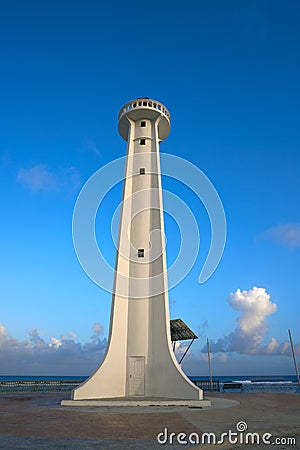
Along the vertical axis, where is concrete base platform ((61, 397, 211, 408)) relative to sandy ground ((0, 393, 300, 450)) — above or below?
above

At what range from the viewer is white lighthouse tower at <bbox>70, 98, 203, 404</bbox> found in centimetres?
1677

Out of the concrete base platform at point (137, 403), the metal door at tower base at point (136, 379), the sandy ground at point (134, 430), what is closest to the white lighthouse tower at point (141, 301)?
the metal door at tower base at point (136, 379)

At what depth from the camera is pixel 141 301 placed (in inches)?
733

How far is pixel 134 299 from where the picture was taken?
18703 millimetres

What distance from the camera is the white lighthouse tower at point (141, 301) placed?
16766 millimetres

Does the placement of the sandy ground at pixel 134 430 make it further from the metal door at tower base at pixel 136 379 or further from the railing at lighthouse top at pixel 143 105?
the railing at lighthouse top at pixel 143 105

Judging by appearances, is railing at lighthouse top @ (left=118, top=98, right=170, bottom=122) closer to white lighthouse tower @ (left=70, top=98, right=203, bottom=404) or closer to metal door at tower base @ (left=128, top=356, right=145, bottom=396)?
white lighthouse tower @ (left=70, top=98, right=203, bottom=404)

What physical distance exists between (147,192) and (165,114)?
5.78 m

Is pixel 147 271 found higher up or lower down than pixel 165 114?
lower down

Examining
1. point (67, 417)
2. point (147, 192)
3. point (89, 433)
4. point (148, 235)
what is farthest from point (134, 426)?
point (147, 192)

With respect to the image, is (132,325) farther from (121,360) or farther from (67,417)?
(67,417)

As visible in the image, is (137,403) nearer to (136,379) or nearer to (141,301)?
(136,379)

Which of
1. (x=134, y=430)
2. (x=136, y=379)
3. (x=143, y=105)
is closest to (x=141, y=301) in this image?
(x=136, y=379)

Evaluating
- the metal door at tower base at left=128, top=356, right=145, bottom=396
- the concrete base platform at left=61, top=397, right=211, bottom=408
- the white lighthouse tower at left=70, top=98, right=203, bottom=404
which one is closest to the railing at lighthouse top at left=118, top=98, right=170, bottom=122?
the white lighthouse tower at left=70, top=98, right=203, bottom=404
